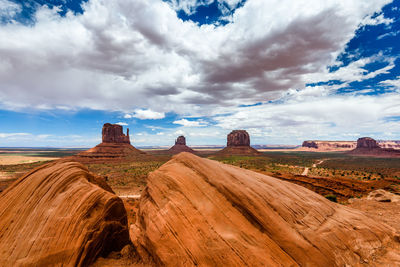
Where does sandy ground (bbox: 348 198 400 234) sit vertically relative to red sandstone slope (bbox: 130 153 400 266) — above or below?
below

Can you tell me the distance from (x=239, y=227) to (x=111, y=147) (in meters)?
119

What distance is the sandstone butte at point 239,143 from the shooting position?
156 m

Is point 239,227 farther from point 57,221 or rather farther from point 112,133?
point 112,133

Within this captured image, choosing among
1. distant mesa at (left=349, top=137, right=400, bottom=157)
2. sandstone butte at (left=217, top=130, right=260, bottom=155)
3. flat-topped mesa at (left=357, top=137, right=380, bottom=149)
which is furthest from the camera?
flat-topped mesa at (left=357, top=137, right=380, bottom=149)

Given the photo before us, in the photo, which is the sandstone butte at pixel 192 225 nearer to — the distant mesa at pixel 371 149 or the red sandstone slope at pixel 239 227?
the red sandstone slope at pixel 239 227

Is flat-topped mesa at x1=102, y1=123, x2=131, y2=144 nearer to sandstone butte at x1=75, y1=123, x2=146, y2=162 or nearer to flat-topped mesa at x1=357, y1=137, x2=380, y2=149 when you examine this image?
sandstone butte at x1=75, y1=123, x2=146, y2=162

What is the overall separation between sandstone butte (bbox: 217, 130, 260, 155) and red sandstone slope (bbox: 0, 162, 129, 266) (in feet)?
487

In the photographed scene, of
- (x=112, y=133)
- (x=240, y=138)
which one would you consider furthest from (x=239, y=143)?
(x=112, y=133)

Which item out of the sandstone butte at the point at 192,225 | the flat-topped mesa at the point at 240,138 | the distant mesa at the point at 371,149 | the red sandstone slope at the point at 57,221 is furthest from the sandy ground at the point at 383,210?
the distant mesa at the point at 371,149

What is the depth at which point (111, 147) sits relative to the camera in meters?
111

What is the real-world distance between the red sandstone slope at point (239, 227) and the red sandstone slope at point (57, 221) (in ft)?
5.53

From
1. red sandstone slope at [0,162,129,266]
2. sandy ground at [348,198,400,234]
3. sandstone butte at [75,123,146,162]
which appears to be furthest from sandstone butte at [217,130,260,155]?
red sandstone slope at [0,162,129,266]

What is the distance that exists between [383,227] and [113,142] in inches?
5099

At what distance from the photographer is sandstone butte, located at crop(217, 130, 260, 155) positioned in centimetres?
15589
